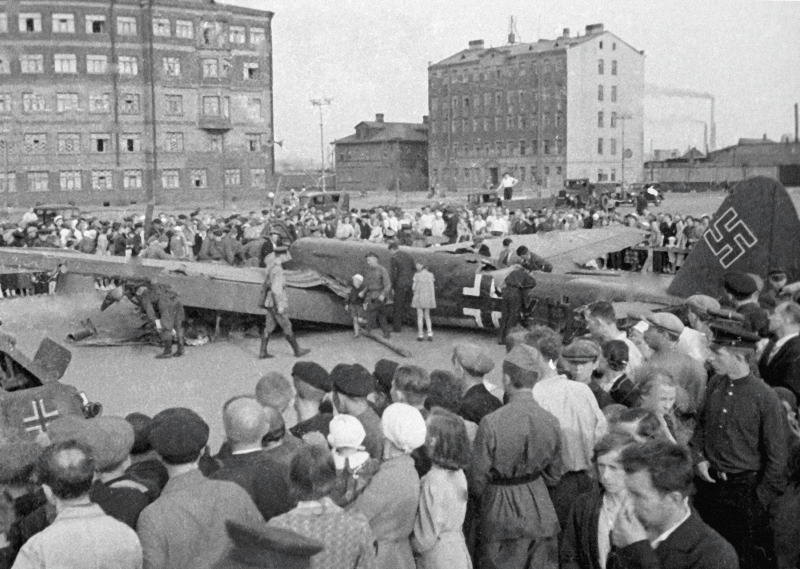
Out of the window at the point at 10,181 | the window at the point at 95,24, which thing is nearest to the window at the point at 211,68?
the window at the point at 95,24

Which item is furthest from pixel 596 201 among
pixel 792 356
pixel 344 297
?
pixel 792 356

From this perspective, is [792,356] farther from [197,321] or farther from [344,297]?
[197,321]

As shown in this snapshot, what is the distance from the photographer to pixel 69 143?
189 feet

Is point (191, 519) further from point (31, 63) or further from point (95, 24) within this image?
point (95, 24)

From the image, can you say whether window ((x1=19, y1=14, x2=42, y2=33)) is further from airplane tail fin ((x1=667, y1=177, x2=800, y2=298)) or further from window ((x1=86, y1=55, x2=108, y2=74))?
airplane tail fin ((x1=667, y1=177, x2=800, y2=298))

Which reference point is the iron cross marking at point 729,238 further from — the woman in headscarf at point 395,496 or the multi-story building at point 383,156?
the multi-story building at point 383,156

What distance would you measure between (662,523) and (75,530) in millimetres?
2412

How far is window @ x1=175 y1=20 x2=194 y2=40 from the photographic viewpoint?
59.1m

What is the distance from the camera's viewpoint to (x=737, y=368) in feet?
17.8

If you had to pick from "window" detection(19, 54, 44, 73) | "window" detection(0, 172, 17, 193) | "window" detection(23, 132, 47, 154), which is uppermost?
"window" detection(19, 54, 44, 73)

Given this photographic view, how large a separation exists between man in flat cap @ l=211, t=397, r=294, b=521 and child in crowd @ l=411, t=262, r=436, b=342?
10.4 metres

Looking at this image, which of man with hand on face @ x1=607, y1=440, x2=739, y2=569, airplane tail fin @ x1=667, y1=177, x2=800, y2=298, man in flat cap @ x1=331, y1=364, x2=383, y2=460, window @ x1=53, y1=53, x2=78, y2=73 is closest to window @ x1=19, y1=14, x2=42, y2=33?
window @ x1=53, y1=53, x2=78, y2=73

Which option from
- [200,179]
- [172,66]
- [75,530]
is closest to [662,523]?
[75,530]

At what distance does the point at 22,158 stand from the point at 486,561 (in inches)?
2253
